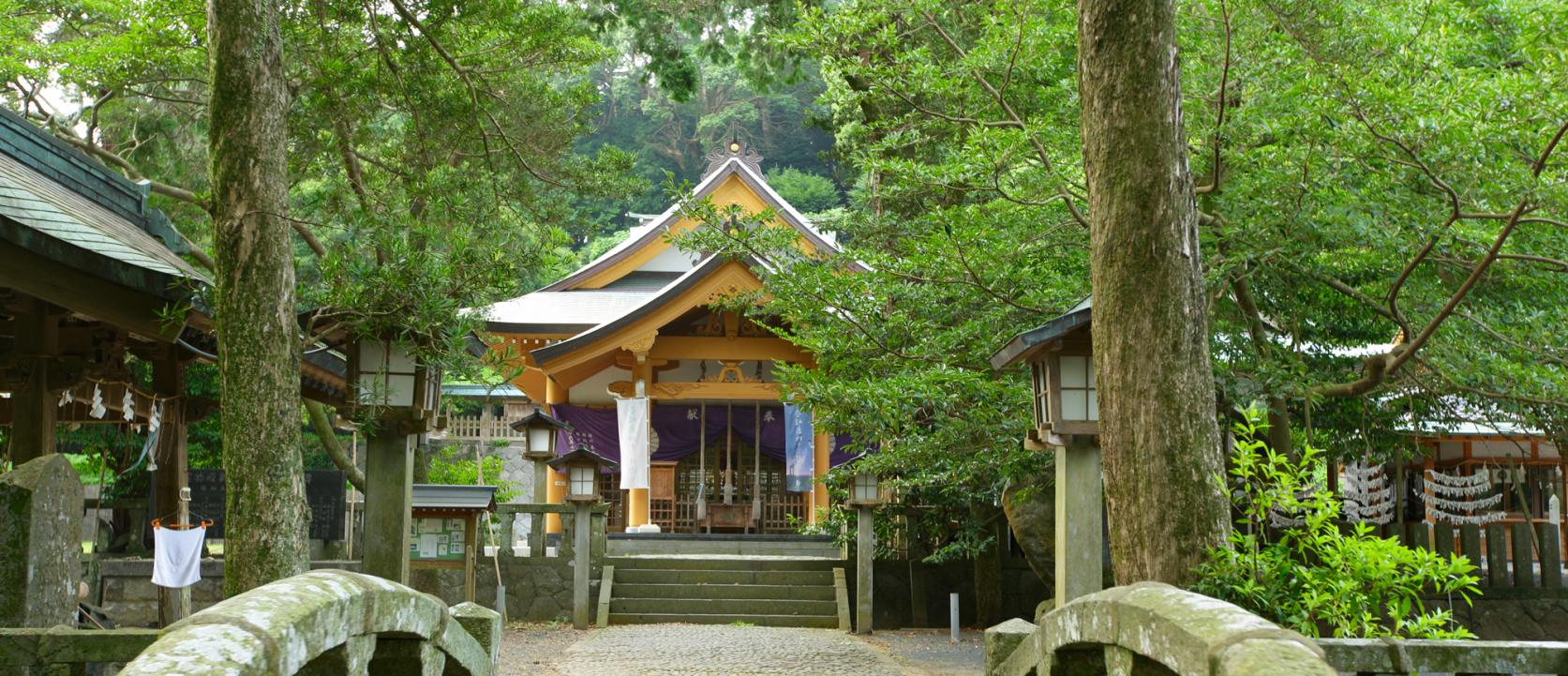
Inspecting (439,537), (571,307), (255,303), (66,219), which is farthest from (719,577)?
(255,303)

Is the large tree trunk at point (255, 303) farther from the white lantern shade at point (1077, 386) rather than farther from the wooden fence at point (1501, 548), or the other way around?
the wooden fence at point (1501, 548)

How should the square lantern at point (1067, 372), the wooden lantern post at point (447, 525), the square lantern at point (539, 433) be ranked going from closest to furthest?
the square lantern at point (1067, 372), the wooden lantern post at point (447, 525), the square lantern at point (539, 433)

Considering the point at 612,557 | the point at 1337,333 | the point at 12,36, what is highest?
the point at 12,36

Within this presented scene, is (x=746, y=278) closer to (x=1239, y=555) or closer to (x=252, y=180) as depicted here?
(x=252, y=180)

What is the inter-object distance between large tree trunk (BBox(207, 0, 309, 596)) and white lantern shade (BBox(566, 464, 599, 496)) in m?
8.48

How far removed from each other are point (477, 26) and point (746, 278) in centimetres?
704

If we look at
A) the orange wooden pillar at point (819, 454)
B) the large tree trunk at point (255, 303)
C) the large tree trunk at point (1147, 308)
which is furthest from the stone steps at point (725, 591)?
the large tree trunk at point (1147, 308)

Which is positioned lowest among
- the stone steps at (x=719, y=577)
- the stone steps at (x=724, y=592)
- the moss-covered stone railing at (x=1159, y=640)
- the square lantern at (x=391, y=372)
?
the stone steps at (x=724, y=592)

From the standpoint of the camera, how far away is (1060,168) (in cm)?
851

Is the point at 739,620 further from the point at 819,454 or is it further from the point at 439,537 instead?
the point at 819,454

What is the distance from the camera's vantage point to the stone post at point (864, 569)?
13680mm

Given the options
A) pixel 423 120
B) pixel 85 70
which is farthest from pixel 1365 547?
pixel 85 70

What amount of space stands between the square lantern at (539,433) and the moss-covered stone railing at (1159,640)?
424 inches

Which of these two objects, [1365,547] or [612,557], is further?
[612,557]
